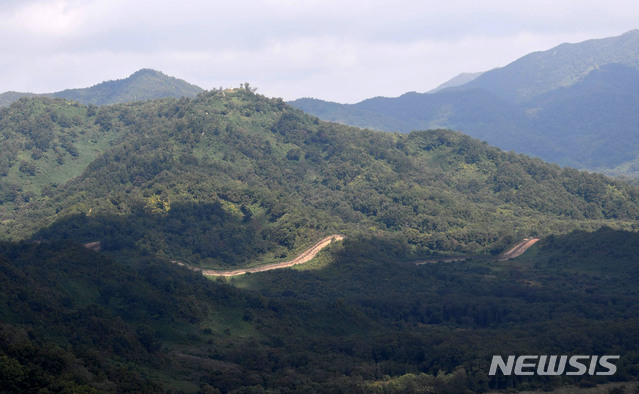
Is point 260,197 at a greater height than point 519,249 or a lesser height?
greater

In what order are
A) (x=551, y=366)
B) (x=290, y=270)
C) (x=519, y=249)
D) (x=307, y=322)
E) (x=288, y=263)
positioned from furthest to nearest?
(x=519, y=249)
(x=288, y=263)
(x=290, y=270)
(x=307, y=322)
(x=551, y=366)

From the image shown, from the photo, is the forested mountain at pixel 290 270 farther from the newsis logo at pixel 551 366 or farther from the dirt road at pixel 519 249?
the dirt road at pixel 519 249

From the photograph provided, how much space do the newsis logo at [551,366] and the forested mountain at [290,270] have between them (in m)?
1.05

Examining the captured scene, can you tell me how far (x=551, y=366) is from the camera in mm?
77562

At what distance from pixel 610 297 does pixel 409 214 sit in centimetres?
5944

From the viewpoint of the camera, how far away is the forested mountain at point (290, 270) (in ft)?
257

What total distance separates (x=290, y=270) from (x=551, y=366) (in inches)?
2325

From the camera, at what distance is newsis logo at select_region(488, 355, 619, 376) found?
7700 centimetres

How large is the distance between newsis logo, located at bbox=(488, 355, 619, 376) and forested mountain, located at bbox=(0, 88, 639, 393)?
1.05m

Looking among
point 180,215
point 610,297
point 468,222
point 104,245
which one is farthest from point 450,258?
point 104,245

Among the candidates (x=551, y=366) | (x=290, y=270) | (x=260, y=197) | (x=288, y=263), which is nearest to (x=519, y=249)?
(x=288, y=263)

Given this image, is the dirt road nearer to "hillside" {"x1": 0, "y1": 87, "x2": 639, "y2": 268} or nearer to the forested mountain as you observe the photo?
"hillside" {"x1": 0, "y1": 87, "x2": 639, "y2": 268}

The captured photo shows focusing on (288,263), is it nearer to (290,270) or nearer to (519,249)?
(290,270)

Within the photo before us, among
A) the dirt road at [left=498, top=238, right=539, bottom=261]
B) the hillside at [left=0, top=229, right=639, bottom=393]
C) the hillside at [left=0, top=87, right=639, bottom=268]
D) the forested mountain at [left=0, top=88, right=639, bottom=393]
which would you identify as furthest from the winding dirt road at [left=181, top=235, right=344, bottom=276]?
the dirt road at [left=498, top=238, right=539, bottom=261]
